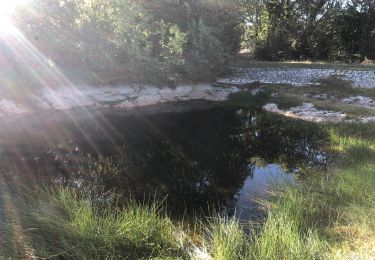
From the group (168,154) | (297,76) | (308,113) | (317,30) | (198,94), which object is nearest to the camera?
(168,154)

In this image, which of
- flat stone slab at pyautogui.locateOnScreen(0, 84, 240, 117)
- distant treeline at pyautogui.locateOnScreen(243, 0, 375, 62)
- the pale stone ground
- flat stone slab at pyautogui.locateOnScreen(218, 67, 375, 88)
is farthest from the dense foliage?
distant treeline at pyautogui.locateOnScreen(243, 0, 375, 62)

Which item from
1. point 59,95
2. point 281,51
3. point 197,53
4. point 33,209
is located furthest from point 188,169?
point 281,51

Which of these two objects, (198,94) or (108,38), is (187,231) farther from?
(198,94)

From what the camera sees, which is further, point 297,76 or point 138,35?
point 297,76

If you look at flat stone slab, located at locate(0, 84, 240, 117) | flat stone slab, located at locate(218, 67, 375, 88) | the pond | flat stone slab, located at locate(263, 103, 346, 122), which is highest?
flat stone slab, located at locate(218, 67, 375, 88)

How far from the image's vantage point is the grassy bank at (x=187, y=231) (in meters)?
5.91

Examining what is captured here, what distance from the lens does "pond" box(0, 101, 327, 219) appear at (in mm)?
9852

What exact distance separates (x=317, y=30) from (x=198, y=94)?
21.7 m

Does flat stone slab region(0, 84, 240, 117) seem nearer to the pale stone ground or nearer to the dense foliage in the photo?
the pale stone ground

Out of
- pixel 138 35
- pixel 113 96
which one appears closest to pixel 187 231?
pixel 113 96

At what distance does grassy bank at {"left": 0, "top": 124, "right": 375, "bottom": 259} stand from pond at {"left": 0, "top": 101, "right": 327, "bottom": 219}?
1226 mm

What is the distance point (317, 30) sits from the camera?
3919 cm

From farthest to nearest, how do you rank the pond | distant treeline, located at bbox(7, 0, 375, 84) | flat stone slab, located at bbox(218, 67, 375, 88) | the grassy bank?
distant treeline, located at bbox(7, 0, 375, 84), flat stone slab, located at bbox(218, 67, 375, 88), the pond, the grassy bank

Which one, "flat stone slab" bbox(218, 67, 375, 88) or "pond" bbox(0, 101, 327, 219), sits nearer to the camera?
"pond" bbox(0, 101, 327, 219)
